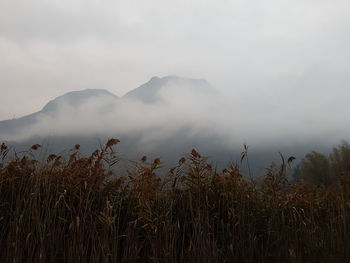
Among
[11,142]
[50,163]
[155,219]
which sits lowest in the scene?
[155,219]

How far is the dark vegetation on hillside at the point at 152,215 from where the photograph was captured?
2949mm

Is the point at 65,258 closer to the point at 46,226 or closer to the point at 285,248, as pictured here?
the point at 46,226

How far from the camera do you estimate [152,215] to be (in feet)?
10.8

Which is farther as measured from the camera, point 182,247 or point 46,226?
point 182,247

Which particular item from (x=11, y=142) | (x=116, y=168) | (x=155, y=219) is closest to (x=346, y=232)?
(x=155, y=219)

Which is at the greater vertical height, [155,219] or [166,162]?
[166,162]

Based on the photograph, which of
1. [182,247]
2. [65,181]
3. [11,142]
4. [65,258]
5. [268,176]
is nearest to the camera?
[65,258]

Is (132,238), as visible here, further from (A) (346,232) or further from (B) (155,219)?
(A) (346,232)

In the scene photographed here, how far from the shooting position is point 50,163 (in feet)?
11.3

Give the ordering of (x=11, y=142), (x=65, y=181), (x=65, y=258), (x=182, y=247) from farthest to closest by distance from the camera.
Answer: (x=11, y=142)
(x=65, y=181)
(x=182, y=247)
(x=65, y=258)

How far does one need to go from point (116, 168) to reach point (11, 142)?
106 centimetres

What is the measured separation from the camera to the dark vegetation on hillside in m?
2.95

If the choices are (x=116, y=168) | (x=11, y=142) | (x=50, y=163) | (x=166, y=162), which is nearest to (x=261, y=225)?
(x=166, y=162)

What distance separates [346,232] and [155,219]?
208cm
